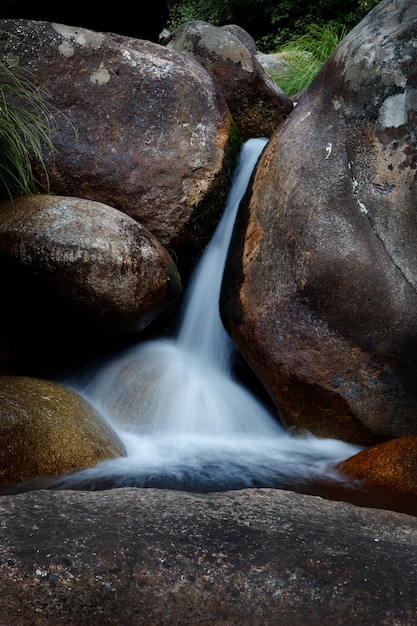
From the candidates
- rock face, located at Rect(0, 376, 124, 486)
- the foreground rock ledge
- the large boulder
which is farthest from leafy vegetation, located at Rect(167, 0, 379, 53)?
the foreground rock ledge

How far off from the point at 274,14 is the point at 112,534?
1406 cm

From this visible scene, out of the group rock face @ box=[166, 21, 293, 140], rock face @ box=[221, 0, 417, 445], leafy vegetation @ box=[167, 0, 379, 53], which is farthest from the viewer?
leafy vegetation @ box=[167, 0, 379, 53]

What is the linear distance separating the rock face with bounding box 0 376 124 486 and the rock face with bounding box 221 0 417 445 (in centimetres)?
117

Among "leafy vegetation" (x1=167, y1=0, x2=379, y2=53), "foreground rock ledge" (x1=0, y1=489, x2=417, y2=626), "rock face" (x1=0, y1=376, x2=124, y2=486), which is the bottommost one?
"rock face" (x1=0, y1=376, x2=124, y2=486)

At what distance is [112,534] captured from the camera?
1857 millimetres

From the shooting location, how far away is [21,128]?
429 centimetres

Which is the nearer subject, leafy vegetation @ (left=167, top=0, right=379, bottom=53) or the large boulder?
the large boulder

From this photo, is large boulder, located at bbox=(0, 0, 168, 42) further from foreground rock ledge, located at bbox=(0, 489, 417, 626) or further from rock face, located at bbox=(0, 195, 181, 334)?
foreground rock ledge, located at bbox=(0, 489, 417, 626)

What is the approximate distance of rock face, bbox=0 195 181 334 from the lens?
158 inches

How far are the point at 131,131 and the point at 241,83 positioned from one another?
5.58 feet

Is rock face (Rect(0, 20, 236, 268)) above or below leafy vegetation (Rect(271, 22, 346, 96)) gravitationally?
below

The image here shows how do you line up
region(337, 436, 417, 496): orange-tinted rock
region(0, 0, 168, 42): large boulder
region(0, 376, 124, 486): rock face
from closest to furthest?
region(0, 376, 124, 486): rock face < region(337, 436, 417, 496): orange-tinted rock < region(0, 0, 168, 42): large boulder

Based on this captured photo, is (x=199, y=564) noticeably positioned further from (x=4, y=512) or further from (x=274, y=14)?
(x=274, y=14)

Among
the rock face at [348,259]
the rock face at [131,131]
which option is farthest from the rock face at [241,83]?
the rock face at [348,259]
